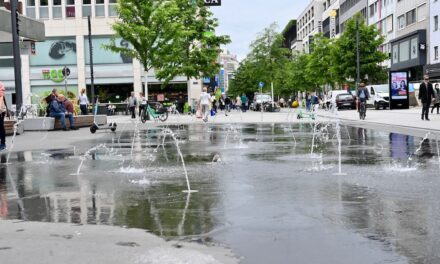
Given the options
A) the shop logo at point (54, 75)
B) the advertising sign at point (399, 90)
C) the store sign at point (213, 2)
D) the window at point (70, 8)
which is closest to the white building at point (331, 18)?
the store sign at point (213, 2)

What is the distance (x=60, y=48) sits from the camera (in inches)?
2233

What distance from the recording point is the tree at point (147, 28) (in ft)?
119

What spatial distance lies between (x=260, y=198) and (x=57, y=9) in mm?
54110

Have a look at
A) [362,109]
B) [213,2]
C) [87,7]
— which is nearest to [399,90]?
[362,109]

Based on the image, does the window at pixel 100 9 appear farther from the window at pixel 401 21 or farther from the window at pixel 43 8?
the window at pixel 401 21

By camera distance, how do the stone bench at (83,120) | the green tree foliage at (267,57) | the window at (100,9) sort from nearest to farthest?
1. the stone bench at (83,120)
2. the window at (100,9)
3. the green tree foliage at (267,57)

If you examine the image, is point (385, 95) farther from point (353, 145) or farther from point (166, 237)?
point (166, 237)

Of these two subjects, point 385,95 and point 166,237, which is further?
point 385,95

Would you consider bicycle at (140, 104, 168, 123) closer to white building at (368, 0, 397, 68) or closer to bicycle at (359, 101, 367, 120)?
bicycle at (359, 101, 367, 120)

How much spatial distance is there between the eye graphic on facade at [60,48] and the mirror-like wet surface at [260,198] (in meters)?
45.1

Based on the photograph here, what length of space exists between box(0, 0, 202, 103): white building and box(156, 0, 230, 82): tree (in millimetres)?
6719

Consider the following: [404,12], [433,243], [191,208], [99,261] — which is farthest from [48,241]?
[404,12]

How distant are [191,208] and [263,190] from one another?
149cm

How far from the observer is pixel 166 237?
529 centimetres
